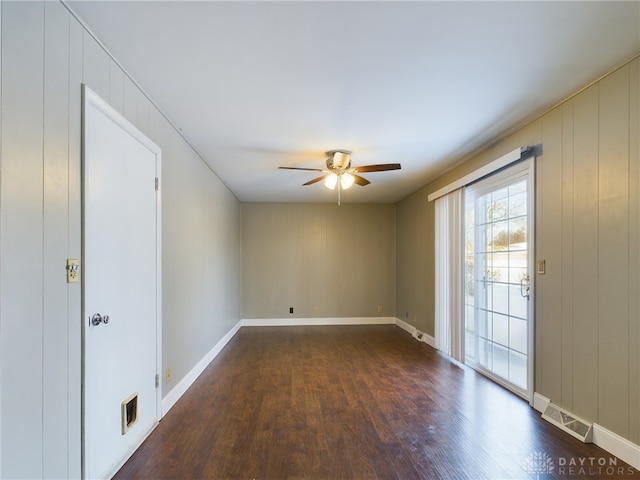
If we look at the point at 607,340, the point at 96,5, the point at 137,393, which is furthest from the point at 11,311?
the point at 607,340

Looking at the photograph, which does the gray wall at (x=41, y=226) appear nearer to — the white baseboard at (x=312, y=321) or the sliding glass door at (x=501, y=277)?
the sliding glass door at (x=501, y=277)

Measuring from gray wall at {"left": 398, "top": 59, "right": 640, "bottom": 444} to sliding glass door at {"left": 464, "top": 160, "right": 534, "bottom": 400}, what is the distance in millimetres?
208

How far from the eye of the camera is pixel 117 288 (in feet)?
6.56

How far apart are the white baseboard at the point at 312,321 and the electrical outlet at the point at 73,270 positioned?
16.7 ft

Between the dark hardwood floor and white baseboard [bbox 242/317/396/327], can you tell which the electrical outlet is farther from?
white baseboard [bbox 242/317/396/327]

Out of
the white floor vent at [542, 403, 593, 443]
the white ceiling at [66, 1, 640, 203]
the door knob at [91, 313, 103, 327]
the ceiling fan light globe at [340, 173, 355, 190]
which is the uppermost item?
the white ceiling at [66, 1, 640, 203]

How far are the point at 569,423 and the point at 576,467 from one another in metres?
0.46

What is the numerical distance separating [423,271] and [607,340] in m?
3.22

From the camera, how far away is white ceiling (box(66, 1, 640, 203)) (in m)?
1.61

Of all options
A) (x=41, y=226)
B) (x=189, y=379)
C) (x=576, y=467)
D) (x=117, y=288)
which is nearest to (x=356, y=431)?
(x=576, y=467)

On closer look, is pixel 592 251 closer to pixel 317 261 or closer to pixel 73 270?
pixel 73 270

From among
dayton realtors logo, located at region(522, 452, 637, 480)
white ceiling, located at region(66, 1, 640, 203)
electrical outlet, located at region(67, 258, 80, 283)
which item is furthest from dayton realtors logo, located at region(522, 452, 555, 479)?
electrical outlet, located at region(67, 258, 80, 283)

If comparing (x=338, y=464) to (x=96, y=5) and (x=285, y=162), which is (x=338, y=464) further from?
(x=285, y=162)

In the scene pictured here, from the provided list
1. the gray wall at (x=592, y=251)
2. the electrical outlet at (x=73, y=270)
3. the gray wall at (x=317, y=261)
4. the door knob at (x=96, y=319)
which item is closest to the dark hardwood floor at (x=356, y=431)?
the gray wall at (x=592, y=251)
